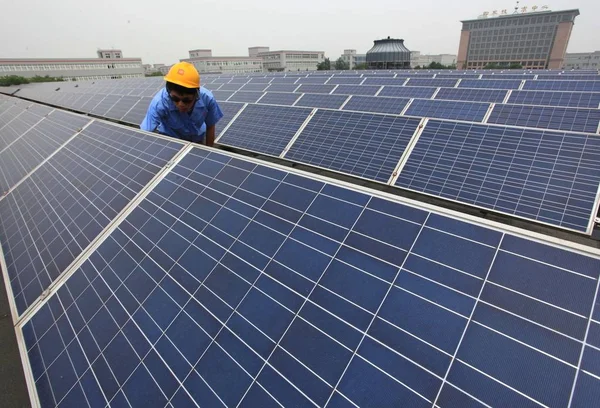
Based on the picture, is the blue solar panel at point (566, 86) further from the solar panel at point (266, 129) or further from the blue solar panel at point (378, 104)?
the solar panel at point (266, 129)

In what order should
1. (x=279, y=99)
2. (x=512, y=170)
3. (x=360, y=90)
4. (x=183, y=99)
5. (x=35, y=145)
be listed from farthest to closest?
(x=360, y=90)
(x=279, y=99)
(x=35, y=145)
(x=512, y=170)
(x=183, y=99)

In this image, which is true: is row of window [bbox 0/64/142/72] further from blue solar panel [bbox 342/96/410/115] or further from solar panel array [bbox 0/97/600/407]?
solar panel array [bbox 0/97/600/407]

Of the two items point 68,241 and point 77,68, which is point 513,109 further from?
point 77,68

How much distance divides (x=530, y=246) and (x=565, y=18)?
141380 millimetres

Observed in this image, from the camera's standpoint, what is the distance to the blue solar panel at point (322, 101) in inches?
530

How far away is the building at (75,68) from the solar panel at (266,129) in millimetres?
88086

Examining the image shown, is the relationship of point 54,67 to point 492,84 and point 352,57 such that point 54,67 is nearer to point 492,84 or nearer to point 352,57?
point 492,84

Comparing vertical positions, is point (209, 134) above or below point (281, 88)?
below

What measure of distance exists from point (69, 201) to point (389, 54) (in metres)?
68.9

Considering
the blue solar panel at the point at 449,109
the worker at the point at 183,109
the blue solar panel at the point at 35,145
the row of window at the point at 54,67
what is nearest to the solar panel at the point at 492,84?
the blue solar panel at the point at 449,109

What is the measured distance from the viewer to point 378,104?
509 inches

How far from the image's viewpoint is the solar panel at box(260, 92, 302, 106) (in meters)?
14.7

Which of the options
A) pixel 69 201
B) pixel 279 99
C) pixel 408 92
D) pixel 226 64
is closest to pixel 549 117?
pixel 408 92

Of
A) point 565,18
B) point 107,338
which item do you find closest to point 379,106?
point 107,338
